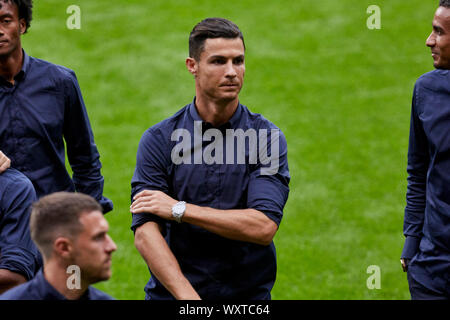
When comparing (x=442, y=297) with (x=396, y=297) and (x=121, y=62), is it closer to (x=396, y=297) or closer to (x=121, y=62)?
(x=396, y=297)

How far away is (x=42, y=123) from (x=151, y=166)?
3.68 ft

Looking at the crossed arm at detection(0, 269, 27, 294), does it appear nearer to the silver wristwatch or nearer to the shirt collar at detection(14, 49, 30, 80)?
the silver wristwatch

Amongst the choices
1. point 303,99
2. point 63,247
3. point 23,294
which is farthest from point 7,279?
point 303,99

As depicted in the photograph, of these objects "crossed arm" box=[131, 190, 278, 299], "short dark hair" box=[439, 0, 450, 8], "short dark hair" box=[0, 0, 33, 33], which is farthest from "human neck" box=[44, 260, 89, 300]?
"short dark hair" box=[439, 0, 450, 8]

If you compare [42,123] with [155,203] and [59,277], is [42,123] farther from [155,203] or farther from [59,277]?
[59,277]

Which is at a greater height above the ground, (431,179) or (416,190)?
(431,179)

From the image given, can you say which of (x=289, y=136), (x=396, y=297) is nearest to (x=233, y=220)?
(x=396, y=297)

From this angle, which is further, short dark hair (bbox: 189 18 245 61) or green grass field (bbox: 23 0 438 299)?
green grass field (bbox: 23 0 438 299)

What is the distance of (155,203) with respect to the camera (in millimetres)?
4535

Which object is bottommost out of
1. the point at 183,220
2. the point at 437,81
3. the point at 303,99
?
the point at 303,99

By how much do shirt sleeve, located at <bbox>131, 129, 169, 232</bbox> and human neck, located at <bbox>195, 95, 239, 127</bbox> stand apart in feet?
0.99

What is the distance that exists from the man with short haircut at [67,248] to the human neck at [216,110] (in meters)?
1.21

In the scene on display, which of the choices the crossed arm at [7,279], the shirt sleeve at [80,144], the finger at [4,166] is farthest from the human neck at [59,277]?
the shirt sleeve at [80,144]

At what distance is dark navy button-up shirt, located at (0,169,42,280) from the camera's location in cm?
475
